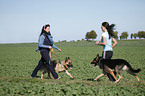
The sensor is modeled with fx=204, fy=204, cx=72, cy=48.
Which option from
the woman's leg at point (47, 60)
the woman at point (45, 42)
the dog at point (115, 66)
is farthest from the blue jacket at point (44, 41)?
the dog at point (115, 66)

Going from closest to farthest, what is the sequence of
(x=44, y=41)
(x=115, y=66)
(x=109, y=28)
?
(x=115, y=66) → (x=109, y=28) → (x=44, y=41)

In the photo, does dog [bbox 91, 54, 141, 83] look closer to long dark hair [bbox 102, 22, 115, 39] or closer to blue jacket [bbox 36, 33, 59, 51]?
long dark hair [bbox 102, 22, 115, 39]

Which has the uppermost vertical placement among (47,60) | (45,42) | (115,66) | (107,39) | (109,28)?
(109,28)

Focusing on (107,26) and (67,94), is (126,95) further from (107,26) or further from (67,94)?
(107,26)

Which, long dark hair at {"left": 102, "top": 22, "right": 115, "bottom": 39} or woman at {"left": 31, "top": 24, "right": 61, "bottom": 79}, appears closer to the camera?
long dark hair at {"left": 102, "top": 22, "right": 115, "bottom": 39}

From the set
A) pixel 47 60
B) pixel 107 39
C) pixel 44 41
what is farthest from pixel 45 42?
pixel 107 39

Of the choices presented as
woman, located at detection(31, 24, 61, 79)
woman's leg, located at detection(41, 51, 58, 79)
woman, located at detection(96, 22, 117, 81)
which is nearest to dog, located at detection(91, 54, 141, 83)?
woman, located at detection(96, 22, 117, 81)

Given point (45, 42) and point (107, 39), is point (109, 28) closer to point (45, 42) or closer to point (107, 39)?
point (107, 39)

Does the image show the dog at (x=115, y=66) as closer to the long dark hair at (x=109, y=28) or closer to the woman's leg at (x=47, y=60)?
the long dark hair at (x=109, y=28)

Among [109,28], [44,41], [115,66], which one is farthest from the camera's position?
[44,41]

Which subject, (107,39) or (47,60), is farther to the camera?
(47,60)

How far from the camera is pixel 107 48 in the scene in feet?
25.5

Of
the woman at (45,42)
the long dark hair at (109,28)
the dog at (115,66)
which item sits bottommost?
the dog at (115,66)

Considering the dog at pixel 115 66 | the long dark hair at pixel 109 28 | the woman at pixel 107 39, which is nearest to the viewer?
the dog at pixel 115 66
